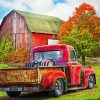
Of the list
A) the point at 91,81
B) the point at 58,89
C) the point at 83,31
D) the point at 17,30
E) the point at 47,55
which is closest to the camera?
the point at 58,89

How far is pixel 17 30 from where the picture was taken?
2884 inches

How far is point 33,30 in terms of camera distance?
70125 millimetres

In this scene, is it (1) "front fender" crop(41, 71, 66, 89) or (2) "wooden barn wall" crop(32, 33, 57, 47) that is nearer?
(1) "front fender" crop(41, 71, 66, 89)

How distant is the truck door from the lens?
58.0ft

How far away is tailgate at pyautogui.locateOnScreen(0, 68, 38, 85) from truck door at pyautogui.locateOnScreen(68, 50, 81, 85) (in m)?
2.42

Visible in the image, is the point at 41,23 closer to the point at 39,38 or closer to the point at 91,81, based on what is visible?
the point at 39,38

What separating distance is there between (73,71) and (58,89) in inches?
62.3

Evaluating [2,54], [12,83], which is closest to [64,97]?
[12,83]

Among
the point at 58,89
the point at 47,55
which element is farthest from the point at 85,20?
the point at 58,89

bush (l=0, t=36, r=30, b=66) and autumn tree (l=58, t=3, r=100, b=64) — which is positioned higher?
autumn tree (l=58, t=3, r=100, b=64)

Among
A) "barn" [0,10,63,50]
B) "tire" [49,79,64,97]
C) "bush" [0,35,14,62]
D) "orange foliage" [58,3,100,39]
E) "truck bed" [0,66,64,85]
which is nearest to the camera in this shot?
"truck bed" [0,66,64,85]

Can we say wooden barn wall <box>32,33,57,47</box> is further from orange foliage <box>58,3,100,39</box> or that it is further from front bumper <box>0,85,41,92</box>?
front bumper <box>0,85,41,92</box>

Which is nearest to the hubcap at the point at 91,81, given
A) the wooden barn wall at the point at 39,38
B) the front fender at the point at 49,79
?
the front fender at the point at 49,79

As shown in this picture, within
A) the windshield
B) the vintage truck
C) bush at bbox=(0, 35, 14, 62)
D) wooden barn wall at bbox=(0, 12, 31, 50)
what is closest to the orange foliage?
bush at bbox=(0, 35, 14, 62)
